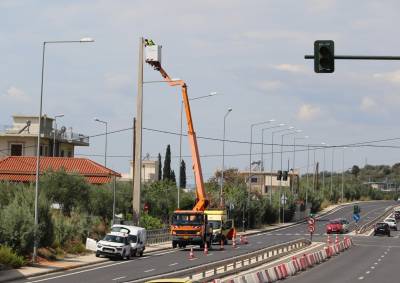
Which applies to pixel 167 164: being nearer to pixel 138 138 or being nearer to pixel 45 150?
pixel 45 150

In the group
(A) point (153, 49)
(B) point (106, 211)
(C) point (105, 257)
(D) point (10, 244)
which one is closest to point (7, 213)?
(D) point (10, 244)

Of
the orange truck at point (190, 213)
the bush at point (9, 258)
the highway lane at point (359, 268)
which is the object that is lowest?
the highway lane at point (359, 268)

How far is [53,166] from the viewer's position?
76938 millimetres

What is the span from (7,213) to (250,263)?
460 inches

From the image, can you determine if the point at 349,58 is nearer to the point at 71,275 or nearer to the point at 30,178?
the point at 71,275

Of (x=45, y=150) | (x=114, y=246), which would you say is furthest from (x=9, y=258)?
(x=45, y=150)

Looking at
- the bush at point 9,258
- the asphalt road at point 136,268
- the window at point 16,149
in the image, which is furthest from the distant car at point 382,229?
the bush at point 9,258

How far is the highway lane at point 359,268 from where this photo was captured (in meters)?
35.0

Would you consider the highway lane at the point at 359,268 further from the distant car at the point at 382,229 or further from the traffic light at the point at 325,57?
the distant car at the point at 382,229

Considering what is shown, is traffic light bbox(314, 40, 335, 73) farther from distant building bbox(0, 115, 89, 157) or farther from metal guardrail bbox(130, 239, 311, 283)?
distant building bbox(0, 115, 89, 157)

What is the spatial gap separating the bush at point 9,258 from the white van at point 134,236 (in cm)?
978

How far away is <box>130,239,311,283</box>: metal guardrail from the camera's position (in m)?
24.7

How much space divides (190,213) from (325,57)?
3353 centimetres

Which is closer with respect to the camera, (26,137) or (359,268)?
(359,268)
